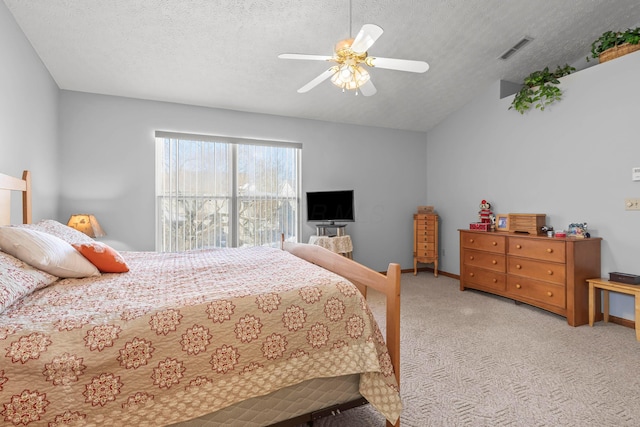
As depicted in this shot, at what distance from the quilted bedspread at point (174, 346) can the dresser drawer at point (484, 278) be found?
3.04m

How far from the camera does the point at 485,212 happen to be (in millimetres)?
4449

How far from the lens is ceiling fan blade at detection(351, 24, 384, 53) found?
1.85 metres

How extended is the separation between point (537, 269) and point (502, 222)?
861 millimetres

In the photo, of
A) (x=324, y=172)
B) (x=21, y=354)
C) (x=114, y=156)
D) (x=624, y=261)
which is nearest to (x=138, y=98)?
(x=114, y=156)

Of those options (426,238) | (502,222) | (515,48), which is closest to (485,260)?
(502,222)

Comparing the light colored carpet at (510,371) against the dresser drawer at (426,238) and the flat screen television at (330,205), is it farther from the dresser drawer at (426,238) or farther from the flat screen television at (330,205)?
the dresser drawer at (426,238)

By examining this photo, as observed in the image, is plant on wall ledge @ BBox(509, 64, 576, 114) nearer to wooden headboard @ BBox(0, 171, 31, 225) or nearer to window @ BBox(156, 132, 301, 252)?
window @ BBox(156, 132, 301, 252)

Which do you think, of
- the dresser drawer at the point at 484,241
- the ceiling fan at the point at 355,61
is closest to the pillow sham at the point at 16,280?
the ceiling fan at the point at 355,61

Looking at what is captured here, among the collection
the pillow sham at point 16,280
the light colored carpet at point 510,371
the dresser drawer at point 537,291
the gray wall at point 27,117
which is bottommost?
the light colored carpet at point 510,371

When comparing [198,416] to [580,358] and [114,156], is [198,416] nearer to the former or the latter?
[580,358]

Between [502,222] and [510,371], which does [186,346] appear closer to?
[510,371]

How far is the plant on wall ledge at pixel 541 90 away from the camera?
3.72 m

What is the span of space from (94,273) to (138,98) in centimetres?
288

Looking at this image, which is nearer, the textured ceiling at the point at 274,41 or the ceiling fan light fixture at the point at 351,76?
the ceiling fan light fixture at the point at 351,76
